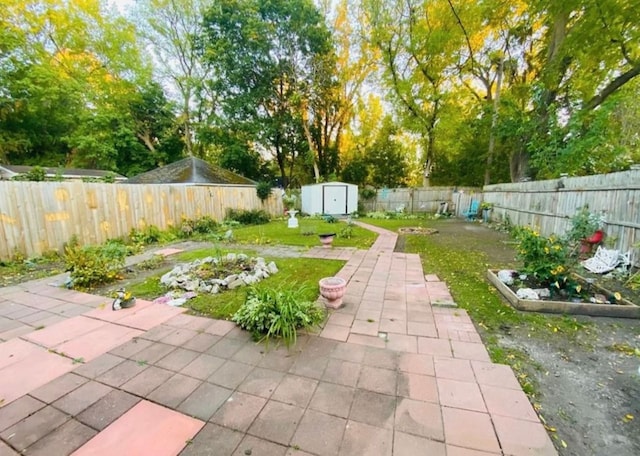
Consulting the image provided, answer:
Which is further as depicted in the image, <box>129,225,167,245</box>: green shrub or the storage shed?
the storage shed

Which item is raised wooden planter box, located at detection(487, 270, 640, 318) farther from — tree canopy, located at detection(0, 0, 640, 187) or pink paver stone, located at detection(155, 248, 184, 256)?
tree canopy, located at detection(0, 0, 640, 187)

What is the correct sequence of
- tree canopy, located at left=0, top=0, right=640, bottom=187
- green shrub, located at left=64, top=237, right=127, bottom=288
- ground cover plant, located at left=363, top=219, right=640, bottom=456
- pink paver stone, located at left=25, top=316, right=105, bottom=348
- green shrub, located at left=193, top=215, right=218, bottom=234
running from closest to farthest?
ground cover plant, located at left=363, top=219, right=640, bottom=456 < pink paver stone, located at left=25, top=316, right=105, bottom=348 < green shrub, located at left=64, top=237, right=127, bottom=288 < green shrub, located at left=193, top=215, right=218, bottom=234 < tree canopy, located at left=0, top=0, right=640, bottom=187

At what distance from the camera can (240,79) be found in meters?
15.0

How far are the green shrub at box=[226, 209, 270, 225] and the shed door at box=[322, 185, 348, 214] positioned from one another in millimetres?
3491

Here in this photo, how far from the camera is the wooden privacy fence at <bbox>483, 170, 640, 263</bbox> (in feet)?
13.4

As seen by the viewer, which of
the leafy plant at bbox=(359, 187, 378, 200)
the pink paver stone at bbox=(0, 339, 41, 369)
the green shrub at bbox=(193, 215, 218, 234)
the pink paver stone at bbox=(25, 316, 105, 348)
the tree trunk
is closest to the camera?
the pink paver stone at bbox=(0, 339, 41, 369)

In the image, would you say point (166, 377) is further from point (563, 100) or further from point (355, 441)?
point (563, 100)

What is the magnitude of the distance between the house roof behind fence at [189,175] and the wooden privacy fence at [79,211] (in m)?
2.04

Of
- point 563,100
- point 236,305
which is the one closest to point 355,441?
point 236,305

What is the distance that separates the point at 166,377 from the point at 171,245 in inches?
220

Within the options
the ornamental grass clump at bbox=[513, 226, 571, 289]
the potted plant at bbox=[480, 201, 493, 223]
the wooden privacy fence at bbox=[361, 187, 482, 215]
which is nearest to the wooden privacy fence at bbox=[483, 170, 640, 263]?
the potted plant at bbox=[480, 201, 493, 223]

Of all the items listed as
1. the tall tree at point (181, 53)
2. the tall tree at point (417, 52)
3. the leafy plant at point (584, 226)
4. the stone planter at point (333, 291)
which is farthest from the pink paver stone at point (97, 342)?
the tall tree at point (181, 53)

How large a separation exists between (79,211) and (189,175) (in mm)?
5347

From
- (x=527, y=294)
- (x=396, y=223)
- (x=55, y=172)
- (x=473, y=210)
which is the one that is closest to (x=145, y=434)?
(x=527, y=294)
